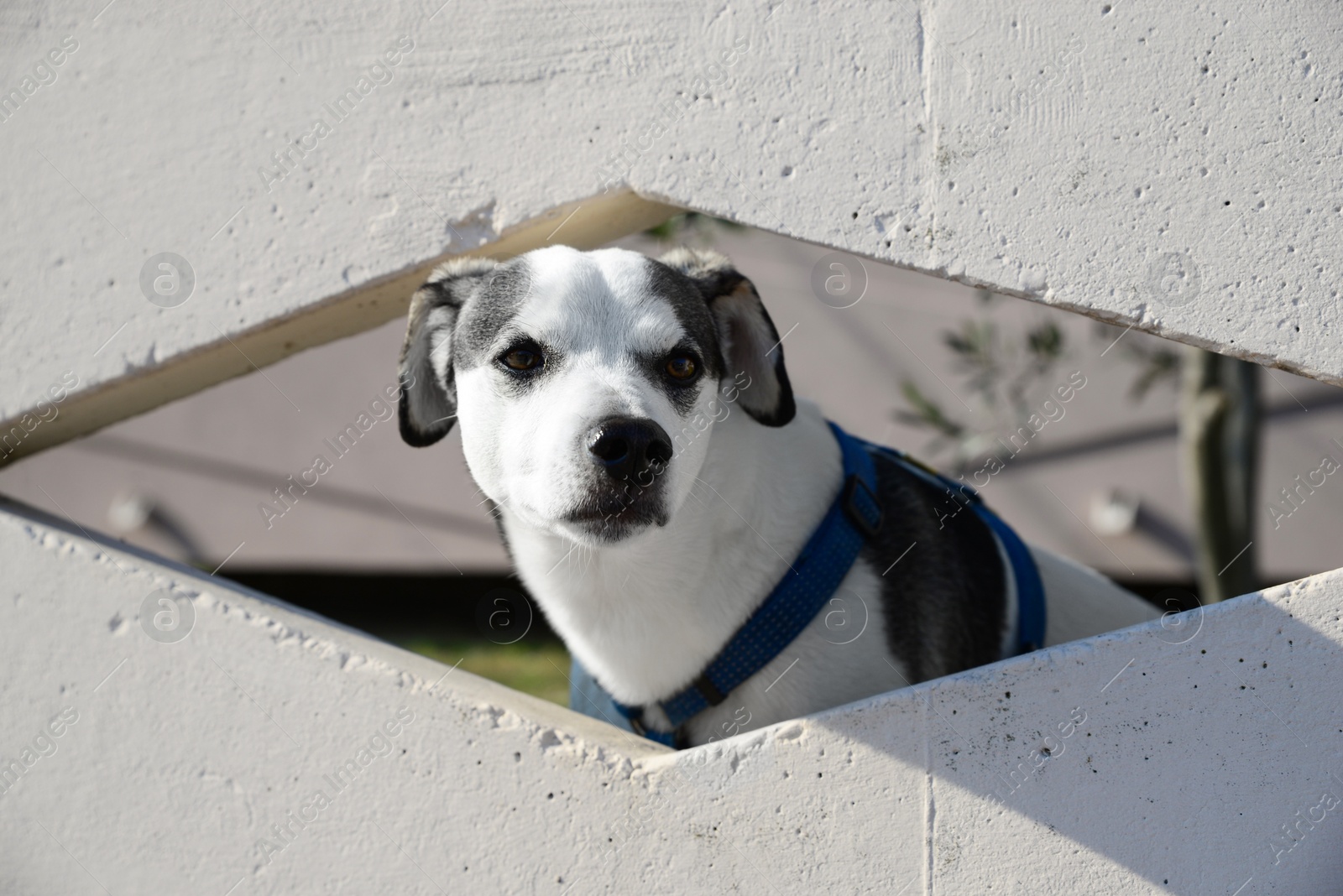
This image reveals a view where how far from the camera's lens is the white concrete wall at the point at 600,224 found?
2188mm

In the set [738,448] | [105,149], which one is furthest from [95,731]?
[738,448]

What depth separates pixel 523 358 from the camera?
2.37m

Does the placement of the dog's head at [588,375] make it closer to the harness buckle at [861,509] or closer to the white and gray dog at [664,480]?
the white and gray dog at [664,480]

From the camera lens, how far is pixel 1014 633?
2918 millimetres

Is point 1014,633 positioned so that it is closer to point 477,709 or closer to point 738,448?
point 738,448

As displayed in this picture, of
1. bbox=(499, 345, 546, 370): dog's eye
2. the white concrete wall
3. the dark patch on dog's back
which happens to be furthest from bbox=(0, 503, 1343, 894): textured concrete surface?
bbox=(499, 345, 546, 370): dog's eye

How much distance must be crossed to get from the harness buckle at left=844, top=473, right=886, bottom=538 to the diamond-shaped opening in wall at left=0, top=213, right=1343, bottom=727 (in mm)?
2913

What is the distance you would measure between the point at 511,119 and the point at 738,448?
99 centimetres

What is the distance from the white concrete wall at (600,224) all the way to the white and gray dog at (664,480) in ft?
0.66

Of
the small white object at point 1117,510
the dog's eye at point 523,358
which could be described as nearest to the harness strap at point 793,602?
the dog's eye at point 523,358

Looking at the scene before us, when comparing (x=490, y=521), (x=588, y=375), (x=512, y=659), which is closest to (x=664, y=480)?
(x=588, y=375)

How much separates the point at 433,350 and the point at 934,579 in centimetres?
150

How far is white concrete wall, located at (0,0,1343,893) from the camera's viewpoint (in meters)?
2.19

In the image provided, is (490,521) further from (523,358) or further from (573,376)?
(573,376)
